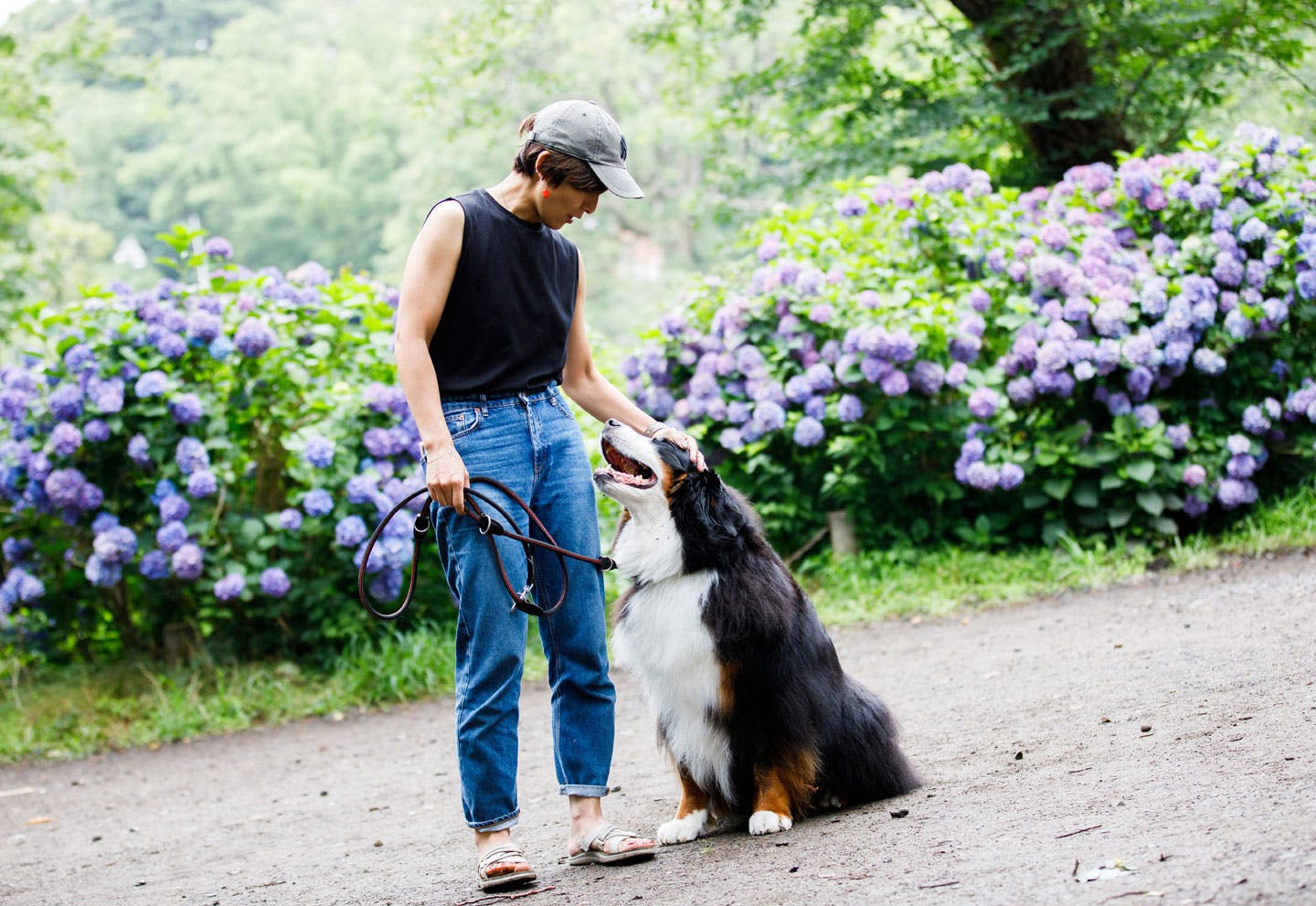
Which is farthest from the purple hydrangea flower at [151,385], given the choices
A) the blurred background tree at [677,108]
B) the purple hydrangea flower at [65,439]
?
the blurred background tree at [677,108]

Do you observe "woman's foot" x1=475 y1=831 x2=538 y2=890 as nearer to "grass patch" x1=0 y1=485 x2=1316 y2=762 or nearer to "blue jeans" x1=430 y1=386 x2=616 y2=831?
"blue jeans" x1=430 y1=386 x2=616 y2=831

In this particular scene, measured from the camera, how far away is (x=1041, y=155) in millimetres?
8594

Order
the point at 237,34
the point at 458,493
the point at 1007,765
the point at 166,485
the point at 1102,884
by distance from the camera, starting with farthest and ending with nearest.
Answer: the point at 237,34, the point at 166,485, the point at 1007,765, the point at 458,493, the point at 1102,884

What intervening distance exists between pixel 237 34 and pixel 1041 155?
34214mm

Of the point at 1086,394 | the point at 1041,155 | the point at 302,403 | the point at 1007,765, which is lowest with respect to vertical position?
the point at 1007,765

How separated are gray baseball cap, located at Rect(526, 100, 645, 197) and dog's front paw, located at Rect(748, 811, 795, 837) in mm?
1699

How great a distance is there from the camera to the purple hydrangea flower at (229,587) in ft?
19.6

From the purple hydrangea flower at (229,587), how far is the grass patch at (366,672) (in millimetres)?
614

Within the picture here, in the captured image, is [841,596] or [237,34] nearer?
[841,596]

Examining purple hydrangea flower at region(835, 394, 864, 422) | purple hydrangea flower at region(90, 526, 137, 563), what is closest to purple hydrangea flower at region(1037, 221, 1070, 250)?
purple hydrangea flower at region(835, 394, 864, 422)

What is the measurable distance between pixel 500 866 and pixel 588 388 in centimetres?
134

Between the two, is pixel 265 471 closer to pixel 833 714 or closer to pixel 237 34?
pixel 833 714

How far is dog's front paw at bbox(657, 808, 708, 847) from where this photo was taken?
337cm

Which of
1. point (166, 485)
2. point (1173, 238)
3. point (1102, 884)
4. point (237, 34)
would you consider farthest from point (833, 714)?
point (237, 34)
